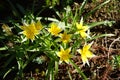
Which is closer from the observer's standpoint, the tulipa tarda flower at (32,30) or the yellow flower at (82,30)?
the tulipa tarda flower at (32,30)

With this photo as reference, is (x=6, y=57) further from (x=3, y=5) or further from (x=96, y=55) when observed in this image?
(x=96, y=55)

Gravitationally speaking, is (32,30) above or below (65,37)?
above

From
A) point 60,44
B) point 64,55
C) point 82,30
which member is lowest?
point 64,55

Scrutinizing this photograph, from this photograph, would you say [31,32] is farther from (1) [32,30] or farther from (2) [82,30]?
(2) [82,30]

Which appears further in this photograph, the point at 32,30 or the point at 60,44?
the point at 60,44

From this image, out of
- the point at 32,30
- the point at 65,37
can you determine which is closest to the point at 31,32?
the point at 32,30

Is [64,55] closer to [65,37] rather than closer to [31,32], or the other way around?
[65,37]

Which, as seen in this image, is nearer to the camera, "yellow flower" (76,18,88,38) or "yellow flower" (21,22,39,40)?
"yellow flower" (21,22,39,40)

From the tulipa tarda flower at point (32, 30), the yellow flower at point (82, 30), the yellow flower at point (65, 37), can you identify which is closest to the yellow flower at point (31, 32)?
the tulipa tarda flower at point (32, 30)

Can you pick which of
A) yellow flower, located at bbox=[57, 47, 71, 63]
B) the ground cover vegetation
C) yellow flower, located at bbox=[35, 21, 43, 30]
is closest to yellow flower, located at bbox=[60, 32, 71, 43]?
the ground cover vegetation

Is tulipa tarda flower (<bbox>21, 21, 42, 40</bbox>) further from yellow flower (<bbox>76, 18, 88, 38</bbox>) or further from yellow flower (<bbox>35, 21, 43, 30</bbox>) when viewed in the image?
yellow flower (<bbox>76, 18, 88, 38</bbox>)

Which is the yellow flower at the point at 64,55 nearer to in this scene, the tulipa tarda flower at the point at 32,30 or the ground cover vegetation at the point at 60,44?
the ground cover vegetation at the point at 60,44
